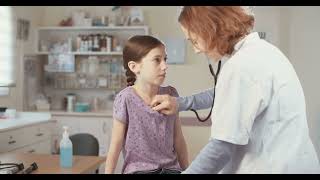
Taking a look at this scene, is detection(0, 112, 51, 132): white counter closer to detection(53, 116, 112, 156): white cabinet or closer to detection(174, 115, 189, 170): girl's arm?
detection(53, 116, 112, 156): white cabinet

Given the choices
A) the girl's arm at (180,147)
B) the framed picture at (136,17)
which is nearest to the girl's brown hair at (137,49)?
the girl's arm at (180,147)

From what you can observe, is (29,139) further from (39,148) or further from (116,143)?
(116,143)

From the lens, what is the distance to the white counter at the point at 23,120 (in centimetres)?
198

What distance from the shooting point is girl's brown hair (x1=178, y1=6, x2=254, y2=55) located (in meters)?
0.84

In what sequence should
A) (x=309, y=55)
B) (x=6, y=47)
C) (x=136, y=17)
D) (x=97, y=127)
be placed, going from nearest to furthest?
(x=309, y=55)
(x=6, y=47)
(x=97, y=127)
(x=136, y=17)

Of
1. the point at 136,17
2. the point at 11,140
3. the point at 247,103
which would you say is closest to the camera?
the point at 247,103

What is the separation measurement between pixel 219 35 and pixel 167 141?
465mm

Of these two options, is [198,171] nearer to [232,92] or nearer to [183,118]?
[232,92]

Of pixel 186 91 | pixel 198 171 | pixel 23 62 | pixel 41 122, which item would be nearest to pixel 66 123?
pixel 41 122

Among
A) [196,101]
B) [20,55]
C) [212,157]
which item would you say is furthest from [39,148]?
[212,157]

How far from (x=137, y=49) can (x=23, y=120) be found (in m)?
1.25

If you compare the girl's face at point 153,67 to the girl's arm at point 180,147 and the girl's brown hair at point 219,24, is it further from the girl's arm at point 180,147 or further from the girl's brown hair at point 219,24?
the girl's brown hair at point 219,24

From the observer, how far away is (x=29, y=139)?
7.66 ft

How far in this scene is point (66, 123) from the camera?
265 centimetres
